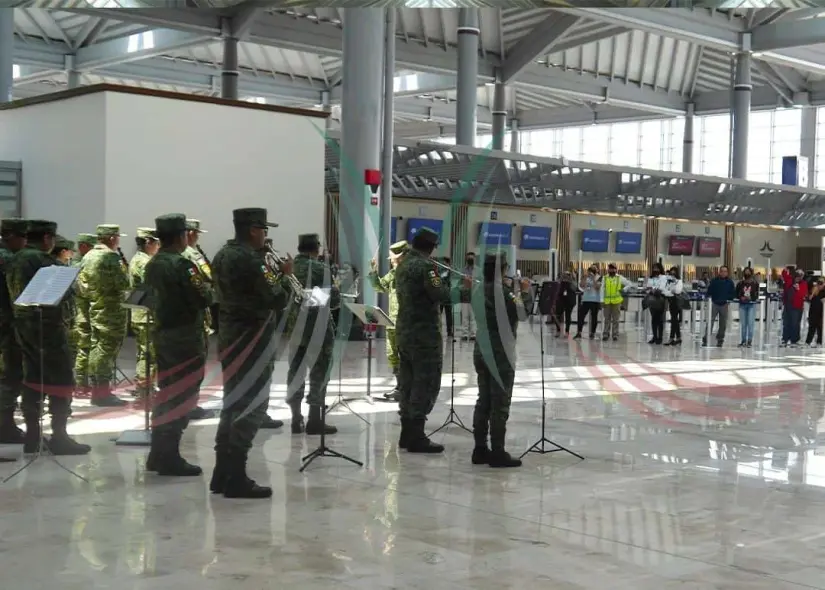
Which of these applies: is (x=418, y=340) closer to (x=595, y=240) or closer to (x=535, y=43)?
(x=535, y=43)

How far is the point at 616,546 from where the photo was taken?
5367 mm

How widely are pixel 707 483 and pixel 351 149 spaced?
11.2 meters

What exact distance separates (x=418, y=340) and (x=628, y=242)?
23.6m

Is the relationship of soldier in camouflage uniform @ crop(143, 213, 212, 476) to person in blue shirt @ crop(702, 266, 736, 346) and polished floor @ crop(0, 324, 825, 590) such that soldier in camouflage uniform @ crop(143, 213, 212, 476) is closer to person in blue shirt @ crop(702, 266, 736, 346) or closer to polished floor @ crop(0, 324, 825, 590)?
polished floor @ crop(0, 324, 825, 590)

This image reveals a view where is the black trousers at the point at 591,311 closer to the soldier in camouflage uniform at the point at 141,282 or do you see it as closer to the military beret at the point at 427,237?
the soldier in camouflage uniform at the point at 141,282

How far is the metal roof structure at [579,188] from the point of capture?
2223cm

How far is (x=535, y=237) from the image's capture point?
90.7 feet

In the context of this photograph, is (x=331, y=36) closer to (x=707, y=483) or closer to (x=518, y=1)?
(x=518, y=1)

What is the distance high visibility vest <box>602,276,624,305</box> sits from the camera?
20.1 m

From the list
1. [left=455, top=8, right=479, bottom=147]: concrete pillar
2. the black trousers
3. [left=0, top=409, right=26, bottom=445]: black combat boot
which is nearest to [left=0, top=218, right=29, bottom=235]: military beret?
[left=0, top=409, right=26, bottom=445]: black combat boot

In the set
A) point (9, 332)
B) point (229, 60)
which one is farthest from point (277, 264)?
point (229, 60)

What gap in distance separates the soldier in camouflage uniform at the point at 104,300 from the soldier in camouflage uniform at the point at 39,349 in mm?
2297

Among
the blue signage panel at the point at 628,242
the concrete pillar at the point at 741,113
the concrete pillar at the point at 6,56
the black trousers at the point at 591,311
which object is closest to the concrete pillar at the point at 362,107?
the black trousers at the point at 591,311

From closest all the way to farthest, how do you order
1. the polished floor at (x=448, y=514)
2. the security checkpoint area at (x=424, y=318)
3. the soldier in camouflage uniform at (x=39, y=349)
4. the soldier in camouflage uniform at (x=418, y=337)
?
the polished floor at (x=448, y=514) → the security checkpoint area at (x=424, y=318) → the soldier in camouflage uniform at (x=39, y=349) → the soldier in camouflage uniform at (x=418, y=337)
